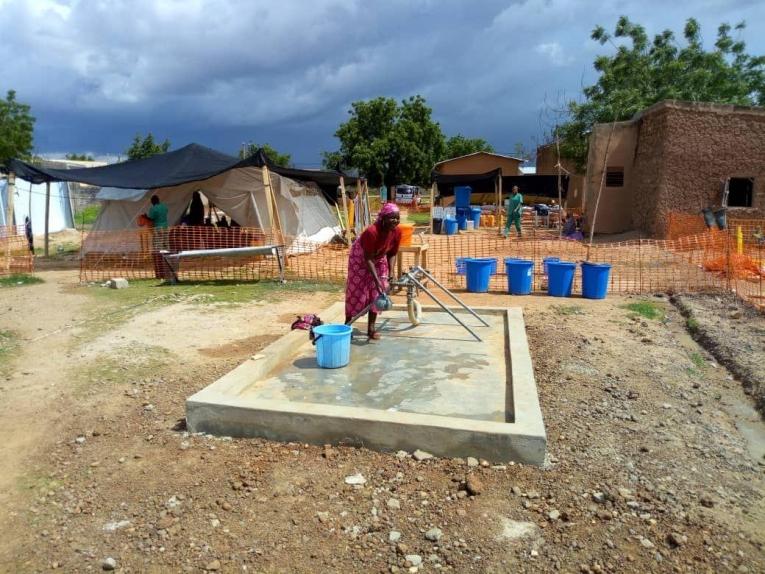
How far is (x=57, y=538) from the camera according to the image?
112 inches

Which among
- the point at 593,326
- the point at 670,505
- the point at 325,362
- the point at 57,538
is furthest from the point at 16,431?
the point at 593,326

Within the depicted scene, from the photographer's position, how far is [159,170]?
42.1 ft

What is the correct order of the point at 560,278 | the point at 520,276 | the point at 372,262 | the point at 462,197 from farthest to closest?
the point at 462,197, the point at 520,276, the point at 560,278, the point at 372,262

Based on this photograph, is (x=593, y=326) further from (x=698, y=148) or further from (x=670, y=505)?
(x=698, y=148)

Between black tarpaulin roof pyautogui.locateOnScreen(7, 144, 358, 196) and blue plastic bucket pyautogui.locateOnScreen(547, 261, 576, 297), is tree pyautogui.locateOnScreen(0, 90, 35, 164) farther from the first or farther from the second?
blue plastic bucket pyautogui.locateOnScreen(547, 261, 576, 297)

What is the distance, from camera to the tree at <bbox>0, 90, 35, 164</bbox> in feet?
106

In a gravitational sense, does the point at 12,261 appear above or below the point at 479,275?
above

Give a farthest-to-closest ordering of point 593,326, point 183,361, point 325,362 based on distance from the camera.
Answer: point 593,326 < point 183,361 < point 325,362

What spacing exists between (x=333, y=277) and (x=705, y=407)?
7310 mm

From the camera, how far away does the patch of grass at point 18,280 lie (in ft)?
33.9

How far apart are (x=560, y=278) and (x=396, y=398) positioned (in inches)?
208

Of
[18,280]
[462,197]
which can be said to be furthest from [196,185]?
[462,197]

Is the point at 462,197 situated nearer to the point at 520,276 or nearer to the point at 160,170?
the point at 160,170

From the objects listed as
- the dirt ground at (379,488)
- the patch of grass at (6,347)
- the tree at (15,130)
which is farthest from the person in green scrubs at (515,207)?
the tree at (15,130)
